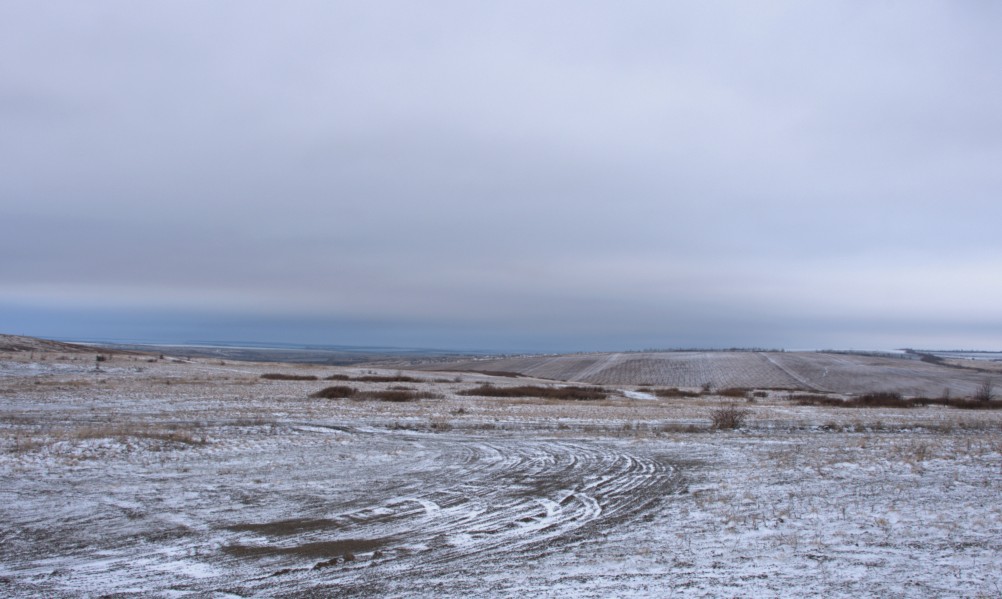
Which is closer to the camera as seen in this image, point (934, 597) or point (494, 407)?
point (934, 597)

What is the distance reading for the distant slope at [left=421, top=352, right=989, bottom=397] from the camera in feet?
221

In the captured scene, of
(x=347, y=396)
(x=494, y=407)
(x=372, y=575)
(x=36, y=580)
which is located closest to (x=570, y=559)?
(x=372, y=575)

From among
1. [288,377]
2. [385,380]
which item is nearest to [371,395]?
[385,380]

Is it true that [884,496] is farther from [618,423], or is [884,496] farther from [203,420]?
[203,420]

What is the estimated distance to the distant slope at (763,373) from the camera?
6731 centimetres

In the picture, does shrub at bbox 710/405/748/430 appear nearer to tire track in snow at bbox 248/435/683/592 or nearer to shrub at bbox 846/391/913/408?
tire track in snow at bbox 248/435/683/592

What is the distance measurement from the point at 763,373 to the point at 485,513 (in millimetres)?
78610

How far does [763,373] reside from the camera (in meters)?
81.4

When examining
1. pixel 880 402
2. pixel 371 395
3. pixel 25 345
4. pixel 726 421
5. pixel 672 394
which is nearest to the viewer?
pixel 726 421

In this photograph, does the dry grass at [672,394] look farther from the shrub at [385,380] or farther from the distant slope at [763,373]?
the shrub at [385,380]

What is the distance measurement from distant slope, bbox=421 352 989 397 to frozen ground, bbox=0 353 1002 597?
172 feet

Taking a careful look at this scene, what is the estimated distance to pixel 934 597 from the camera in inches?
246

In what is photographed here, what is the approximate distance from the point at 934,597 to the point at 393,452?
13.0 meters

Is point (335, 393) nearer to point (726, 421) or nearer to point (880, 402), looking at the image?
point (726, 421)
